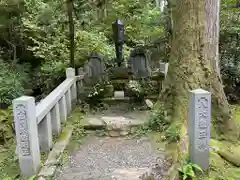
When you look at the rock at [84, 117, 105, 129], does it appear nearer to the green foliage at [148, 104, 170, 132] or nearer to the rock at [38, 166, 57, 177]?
the green foliage at [148, 104, 170, 132]

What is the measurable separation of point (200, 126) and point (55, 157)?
84.2 inches

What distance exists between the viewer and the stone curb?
11.5 feet

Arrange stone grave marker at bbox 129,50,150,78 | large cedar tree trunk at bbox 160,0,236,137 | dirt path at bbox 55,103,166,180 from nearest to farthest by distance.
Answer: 1. dirt path at bbox 55,103,166,180
2. large cedar tree trunk at bbox 160,0,236,137
3. stone grave marker at bbox 129,50,150,78

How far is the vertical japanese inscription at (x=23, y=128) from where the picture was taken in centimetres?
331

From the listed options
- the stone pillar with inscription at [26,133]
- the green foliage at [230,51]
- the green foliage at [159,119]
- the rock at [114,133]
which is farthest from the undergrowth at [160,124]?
the green foliage at [230,51]

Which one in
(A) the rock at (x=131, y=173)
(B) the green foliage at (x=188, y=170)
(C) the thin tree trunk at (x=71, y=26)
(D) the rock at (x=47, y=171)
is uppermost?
(C) the thin tree trunk at (x=71, y=26)

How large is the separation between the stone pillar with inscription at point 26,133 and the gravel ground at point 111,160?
42cm

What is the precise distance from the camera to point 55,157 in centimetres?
400

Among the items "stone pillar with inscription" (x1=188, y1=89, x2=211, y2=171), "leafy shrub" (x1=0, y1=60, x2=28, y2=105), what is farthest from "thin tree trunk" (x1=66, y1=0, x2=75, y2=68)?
"stone pillar with inscription" (x1=188, y1=89, x2=211, y2=171)

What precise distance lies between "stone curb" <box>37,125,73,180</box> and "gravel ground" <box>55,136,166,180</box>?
13cm

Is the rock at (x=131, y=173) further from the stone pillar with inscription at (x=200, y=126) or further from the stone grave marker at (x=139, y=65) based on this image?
the stone grave marker at (x=139, y=65)

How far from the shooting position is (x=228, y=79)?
7.55 m

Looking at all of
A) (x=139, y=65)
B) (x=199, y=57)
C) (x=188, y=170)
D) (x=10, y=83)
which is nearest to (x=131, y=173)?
(x=188, y=170)

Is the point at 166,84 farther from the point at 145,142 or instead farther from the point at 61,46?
the point at 61,46
